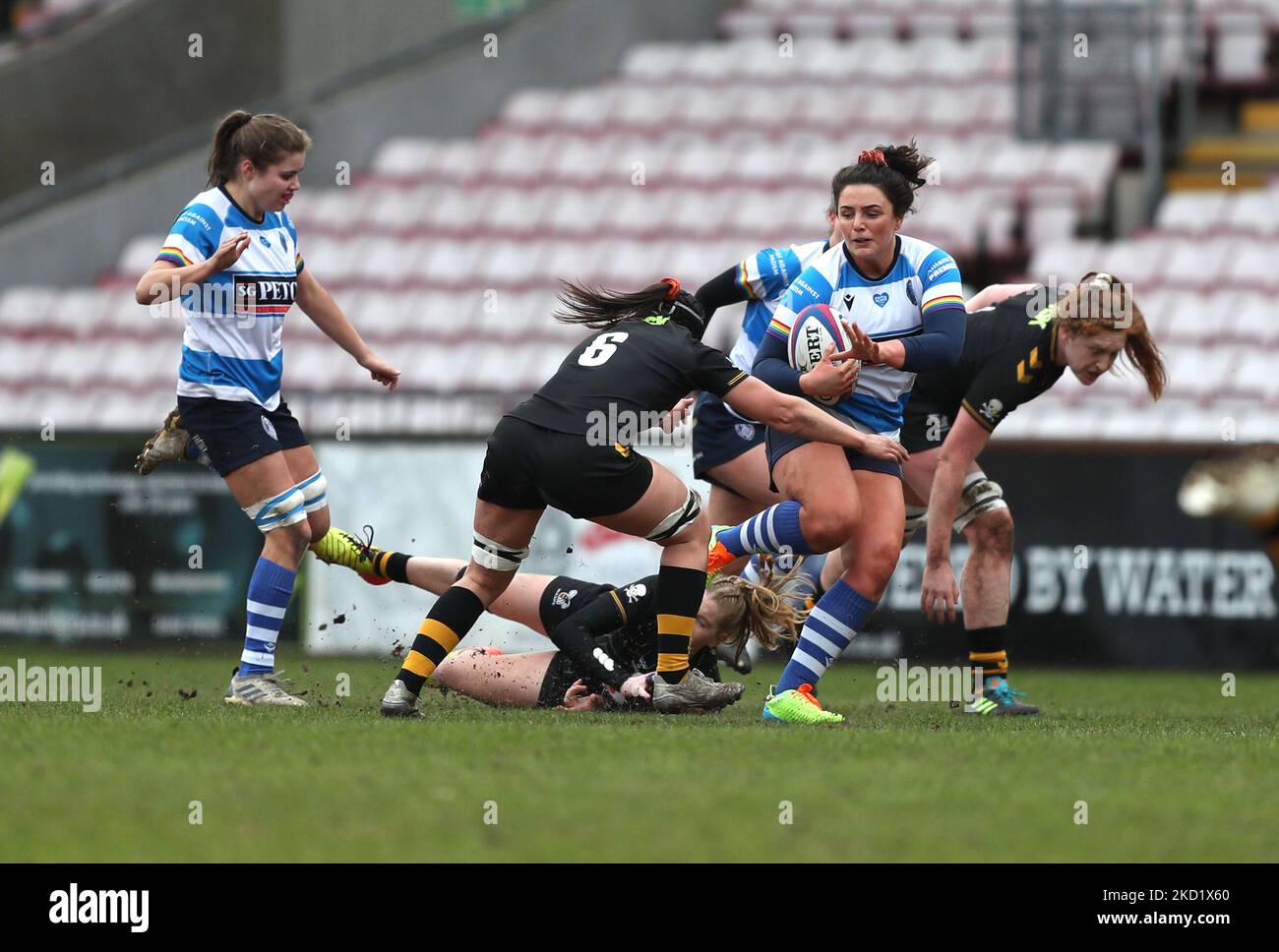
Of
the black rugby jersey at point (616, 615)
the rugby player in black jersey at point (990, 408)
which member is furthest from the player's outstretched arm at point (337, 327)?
the rugby player in black jersey at point (990, 408)

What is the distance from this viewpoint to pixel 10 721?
637 centimetres

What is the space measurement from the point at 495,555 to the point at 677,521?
0.65 metres

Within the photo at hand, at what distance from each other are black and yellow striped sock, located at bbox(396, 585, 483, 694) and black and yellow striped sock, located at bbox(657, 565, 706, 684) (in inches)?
26.5

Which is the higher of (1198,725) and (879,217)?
(879,217)

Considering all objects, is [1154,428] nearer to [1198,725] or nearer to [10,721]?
[1198,725]

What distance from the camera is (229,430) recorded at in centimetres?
693

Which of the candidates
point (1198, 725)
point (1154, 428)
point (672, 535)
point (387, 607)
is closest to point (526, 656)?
point (672, 535)

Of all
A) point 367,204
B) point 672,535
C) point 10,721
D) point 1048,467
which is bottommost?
point 10,721

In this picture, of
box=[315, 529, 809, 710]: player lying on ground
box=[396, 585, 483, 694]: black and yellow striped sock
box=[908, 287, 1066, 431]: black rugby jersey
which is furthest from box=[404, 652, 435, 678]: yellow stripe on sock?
box=[908, 287, 1066, 431]: black rugby jersey

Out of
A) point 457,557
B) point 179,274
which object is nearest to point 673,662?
point 179,274

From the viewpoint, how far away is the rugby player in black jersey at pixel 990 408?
7105mm

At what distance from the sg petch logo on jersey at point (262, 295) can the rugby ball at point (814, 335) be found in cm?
198

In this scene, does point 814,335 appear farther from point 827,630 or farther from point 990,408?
point 827,630
